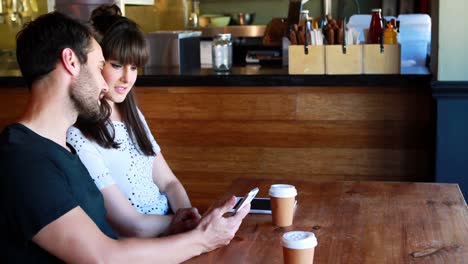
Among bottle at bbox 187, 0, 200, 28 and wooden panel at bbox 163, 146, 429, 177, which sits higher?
bottle at bbox 187, 0, 200, 28

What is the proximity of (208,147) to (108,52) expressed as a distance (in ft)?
4.29

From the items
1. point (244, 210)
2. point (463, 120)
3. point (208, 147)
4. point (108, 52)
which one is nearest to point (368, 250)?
point (244, 210)

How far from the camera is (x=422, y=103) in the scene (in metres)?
3.12

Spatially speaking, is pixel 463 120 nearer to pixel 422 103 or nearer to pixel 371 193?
pixel 422 103

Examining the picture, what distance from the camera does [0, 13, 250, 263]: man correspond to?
139 centimetres

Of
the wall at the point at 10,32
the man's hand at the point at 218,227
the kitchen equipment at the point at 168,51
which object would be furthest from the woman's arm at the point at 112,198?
the wall at the point at 10,32

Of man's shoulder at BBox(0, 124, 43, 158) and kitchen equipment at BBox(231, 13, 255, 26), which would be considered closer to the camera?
man's shoulder at BBox(0, 124, 43, 158)

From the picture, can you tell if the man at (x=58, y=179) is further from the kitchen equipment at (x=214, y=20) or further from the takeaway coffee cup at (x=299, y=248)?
the kitchen equipment at (x=214, y=20)

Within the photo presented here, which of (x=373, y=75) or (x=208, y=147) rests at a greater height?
(x=373, y=75)

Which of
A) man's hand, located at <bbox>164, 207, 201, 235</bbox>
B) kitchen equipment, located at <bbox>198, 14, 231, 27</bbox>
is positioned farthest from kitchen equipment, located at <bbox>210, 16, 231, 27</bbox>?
man's hand, located at <bbox>164, 207, 201, 235</bbox>

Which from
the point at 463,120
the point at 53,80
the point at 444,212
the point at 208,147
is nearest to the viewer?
the point at 53,80

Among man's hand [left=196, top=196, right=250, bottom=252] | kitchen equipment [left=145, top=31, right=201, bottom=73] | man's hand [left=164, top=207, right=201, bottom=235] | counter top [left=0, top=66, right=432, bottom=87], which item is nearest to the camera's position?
man's hand [left=196, top=196, right=250, bottom=252]

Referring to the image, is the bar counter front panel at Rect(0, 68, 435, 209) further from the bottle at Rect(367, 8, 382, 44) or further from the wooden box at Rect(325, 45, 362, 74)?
the bottle at Rect(367, 8, 382, 44)

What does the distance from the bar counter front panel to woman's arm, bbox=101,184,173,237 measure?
1.32 meters
